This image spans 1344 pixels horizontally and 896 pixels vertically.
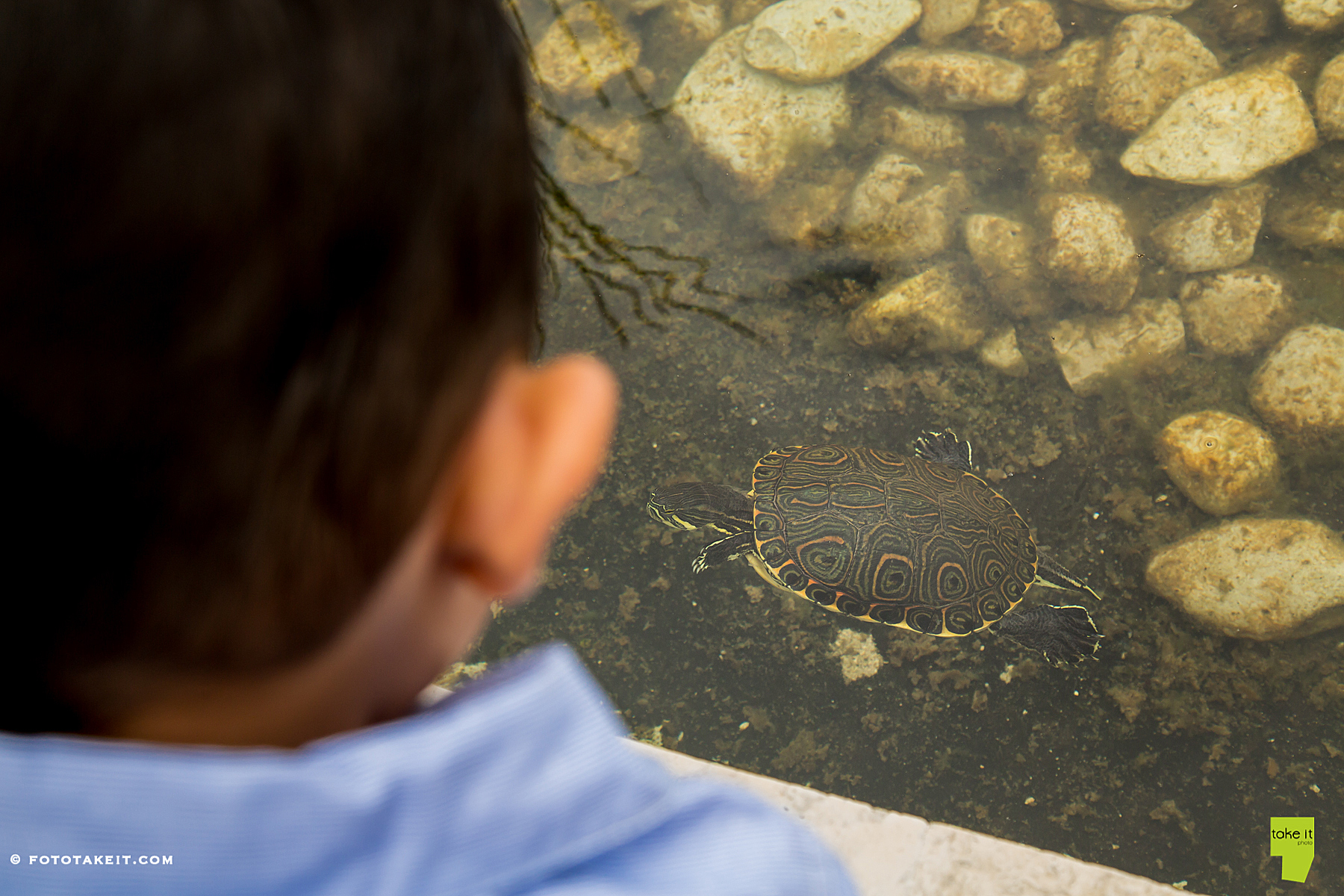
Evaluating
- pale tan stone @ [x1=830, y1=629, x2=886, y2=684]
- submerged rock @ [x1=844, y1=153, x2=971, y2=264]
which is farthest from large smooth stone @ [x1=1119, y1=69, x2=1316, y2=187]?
pale tan stone @ [x1=830, y1=629, x2=886, y2=684]

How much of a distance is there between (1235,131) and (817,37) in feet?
6.58

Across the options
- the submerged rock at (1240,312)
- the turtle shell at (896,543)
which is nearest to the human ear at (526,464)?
the turtle shell at (896,543)

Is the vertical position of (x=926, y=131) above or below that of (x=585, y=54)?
below

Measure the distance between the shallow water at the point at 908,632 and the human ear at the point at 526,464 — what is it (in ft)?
7.84

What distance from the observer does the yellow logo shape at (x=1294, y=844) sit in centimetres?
241

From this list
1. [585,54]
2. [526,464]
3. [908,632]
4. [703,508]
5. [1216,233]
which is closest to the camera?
[526,464]


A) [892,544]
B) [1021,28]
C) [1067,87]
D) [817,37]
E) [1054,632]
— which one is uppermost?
[817,37]

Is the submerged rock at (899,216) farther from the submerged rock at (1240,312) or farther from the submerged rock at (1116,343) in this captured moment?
the submerged rock at (1240,312)

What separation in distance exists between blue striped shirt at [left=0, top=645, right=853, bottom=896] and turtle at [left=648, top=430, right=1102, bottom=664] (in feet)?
7.19

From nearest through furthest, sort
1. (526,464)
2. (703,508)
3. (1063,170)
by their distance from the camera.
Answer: (526,464) → (703,508) → (1063,170)

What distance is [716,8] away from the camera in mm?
4156

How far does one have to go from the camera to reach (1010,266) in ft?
11.1

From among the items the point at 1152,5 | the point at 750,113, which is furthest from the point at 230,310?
the point at 1152,5

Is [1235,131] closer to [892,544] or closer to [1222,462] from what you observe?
[1222,462]
